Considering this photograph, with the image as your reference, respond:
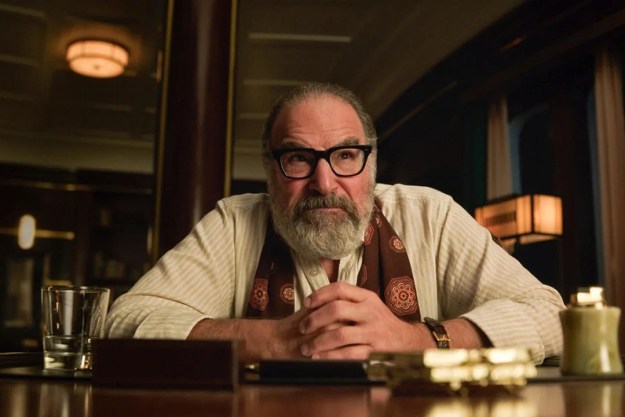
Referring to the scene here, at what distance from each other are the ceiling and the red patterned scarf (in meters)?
3.05

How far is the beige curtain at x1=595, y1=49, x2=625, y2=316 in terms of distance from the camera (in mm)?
3695

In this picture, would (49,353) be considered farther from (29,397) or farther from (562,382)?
(562,382)

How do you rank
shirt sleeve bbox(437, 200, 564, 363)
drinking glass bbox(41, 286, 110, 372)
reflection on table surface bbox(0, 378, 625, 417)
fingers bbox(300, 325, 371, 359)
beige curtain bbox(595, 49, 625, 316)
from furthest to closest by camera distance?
1. beige curtain bbox(595, 49, 625, 316)
2. shirt sleeve bbox(437, 200, 564, 363)
3. fingers bbox(300, 325, 371, 359)
4. drinking glass bbox(41, 286, 110, 372)
5. reflection on table surface bbox(0, 378, 625, 417)

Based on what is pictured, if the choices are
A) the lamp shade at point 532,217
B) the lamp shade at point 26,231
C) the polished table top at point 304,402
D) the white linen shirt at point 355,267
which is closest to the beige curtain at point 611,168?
the lamp shade at point 532,217

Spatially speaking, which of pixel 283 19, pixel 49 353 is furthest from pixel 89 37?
pixel 49 353

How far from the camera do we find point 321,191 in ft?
5.23

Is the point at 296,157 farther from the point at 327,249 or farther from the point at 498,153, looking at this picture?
the point at 498,153

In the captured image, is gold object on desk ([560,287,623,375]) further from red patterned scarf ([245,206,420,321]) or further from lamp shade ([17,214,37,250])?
lamp shade ([17,214,37,250])

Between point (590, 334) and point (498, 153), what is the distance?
12.5ft

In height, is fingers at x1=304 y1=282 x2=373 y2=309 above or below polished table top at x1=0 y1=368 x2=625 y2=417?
above

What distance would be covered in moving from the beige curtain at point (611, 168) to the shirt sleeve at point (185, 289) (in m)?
2.71

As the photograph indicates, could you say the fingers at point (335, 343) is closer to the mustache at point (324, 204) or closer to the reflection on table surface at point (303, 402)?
the reflection on table surface at point (303, 402)

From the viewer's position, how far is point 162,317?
1330 millimetres

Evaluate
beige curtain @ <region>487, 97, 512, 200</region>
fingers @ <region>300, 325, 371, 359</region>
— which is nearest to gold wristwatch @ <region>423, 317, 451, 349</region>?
fingers @ <region>300, 325, 371, 359</region>
